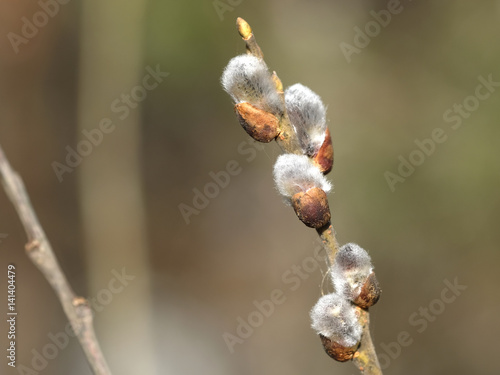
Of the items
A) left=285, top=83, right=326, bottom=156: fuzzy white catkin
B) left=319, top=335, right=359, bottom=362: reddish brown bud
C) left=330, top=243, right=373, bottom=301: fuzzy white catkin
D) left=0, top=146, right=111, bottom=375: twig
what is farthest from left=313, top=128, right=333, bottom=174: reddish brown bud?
left=0, top=146, right=111, bottom=375: twig

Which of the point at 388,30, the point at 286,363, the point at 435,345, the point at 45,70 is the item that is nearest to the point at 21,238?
the point at 45,70

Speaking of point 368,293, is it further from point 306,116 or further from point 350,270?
point 306,116

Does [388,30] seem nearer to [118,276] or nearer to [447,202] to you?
[447,202]

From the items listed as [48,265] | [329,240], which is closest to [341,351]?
[329,240]

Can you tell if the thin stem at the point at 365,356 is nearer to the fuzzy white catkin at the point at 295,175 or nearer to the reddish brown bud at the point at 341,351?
the reddish brown bud at the point at 341,351

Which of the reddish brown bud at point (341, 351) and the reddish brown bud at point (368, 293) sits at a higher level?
the reddish brown bud at point (368, 293)

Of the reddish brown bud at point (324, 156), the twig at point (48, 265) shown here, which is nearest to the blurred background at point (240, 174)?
the reddish brown bud at point (324, 156)
